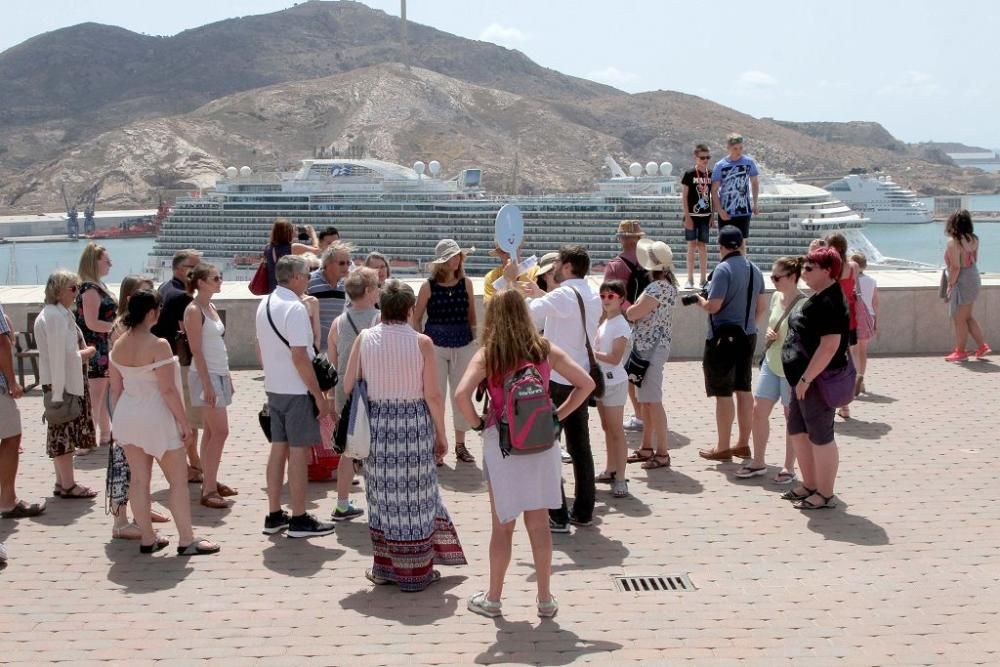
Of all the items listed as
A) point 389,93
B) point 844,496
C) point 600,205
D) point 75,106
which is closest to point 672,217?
point 600,205

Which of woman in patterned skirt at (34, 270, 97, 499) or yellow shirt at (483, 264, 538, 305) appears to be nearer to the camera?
woman in patterned skirt at (34, 270, 97, 499)

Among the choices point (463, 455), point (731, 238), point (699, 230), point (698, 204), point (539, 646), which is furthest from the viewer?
point (699, 230)

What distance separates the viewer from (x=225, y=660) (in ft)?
13.0

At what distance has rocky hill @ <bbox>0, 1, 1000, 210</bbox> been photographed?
138 m

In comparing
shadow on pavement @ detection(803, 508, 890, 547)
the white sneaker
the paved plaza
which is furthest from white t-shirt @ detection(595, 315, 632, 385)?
the white sneaker

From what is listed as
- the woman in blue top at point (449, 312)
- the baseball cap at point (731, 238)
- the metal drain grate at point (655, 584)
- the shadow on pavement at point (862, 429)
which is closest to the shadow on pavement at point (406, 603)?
the metal drain grate at point (655, 584)

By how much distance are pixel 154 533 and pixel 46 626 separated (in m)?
0.89

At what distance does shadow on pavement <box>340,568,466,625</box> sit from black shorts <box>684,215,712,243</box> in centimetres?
626

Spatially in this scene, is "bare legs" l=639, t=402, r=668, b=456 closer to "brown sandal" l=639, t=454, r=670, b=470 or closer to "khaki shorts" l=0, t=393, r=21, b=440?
"brown sandal" l=639, t=454, r=670, b=470

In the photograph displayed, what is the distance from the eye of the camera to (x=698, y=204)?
10.3 metres

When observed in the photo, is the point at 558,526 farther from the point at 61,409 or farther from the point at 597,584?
the point at 61,409

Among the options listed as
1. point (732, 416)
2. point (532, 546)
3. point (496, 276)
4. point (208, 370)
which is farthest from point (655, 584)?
point (496, 276)

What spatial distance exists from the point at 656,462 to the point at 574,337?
59.3 inches

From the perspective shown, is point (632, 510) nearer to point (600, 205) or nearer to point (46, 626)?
point (46, 626)
